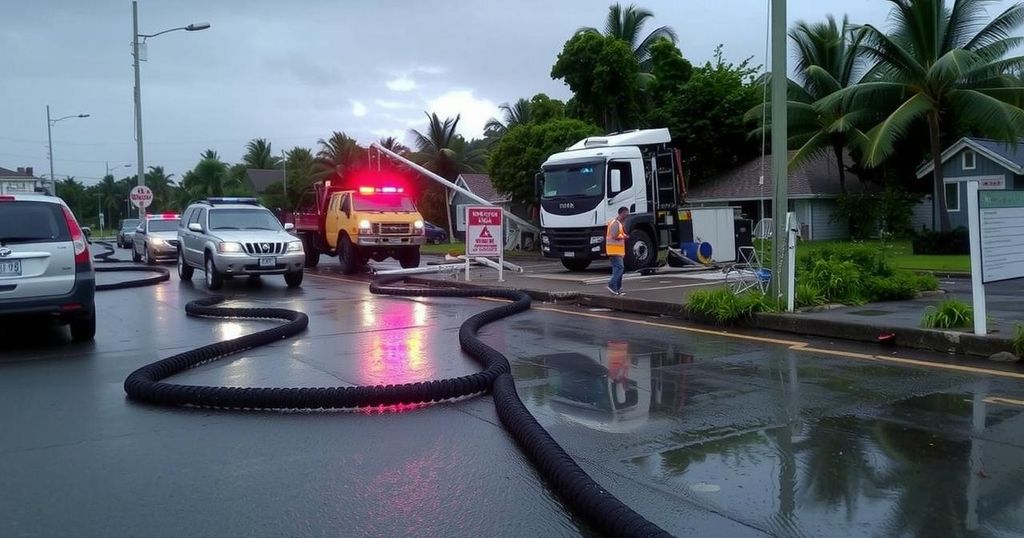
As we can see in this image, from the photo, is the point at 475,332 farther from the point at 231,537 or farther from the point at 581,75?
the point at 581,75

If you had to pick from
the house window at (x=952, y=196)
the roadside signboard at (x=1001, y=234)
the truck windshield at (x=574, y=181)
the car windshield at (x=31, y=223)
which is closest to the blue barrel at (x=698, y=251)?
the truck windshield at (x=574, y=181)

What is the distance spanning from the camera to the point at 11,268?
924 cm

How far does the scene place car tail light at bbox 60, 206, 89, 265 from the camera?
9.70 m

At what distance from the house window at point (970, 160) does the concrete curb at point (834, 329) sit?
25112 millimetres

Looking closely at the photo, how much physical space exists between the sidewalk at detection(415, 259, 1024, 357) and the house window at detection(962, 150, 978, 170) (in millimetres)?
18400

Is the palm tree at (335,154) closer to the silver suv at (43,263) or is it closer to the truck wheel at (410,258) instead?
the truck wheel at (410,258)

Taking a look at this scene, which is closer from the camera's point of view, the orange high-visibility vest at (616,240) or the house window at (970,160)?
the orange high-visibility vest at (616,240)

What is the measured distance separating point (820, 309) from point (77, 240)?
9.43 m

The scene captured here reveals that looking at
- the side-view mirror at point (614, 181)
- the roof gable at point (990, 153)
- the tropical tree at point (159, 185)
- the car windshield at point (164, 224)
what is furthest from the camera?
the tropical tree at point (159, 185)

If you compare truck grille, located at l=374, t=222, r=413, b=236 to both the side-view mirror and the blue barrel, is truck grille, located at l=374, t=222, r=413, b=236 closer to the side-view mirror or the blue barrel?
the side-view mirror

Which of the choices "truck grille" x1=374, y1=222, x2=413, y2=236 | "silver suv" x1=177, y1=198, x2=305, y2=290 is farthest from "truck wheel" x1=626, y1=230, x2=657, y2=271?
"silver suv" x1=177, y1=198, x2=305, y2=290

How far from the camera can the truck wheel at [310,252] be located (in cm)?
2458

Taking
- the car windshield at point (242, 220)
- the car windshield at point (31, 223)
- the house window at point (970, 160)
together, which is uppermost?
the house window at point (970, 160)

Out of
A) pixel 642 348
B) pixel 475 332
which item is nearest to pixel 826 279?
pixel 642 348
